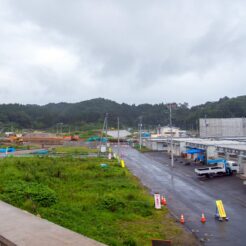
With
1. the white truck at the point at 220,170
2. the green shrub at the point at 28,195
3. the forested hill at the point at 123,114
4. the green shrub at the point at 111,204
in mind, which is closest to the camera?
the green shrub at the point at 28,195

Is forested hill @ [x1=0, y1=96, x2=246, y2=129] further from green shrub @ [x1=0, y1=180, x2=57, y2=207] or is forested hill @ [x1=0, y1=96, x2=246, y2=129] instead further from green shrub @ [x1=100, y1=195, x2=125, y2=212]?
green shrub @ [x1=0, y1=180, x2=57, y2=207]

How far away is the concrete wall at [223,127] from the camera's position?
244 feet

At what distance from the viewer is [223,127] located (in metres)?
74.9

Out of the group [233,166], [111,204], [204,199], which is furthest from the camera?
[233,166]

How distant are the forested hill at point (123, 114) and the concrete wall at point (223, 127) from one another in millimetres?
41685

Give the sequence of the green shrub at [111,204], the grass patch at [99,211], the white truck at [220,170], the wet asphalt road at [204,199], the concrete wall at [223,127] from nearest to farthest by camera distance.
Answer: the grass patch at [99,211], the wet asphalt road at [204,199], the green shrub at [111,204], the white truck at [220,170], the concrete wall at [223,127]

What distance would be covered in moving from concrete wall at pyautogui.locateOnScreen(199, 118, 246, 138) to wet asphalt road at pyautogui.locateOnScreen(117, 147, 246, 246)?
4375 centimetres

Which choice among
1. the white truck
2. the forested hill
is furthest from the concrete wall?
the white truck

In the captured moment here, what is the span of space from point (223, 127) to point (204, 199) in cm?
5910

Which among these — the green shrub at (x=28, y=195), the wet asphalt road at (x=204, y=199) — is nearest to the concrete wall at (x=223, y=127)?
the wet asphalt road at (x=204, y=199)

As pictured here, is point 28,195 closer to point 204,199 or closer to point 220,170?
point 204,199

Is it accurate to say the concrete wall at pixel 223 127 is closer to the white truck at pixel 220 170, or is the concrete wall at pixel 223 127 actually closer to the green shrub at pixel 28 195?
the white truck at pixel 220 170

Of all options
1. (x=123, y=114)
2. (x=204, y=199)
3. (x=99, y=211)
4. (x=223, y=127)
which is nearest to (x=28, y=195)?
(x=99, y=211)

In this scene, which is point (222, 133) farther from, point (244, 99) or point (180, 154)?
point (244, 99)
